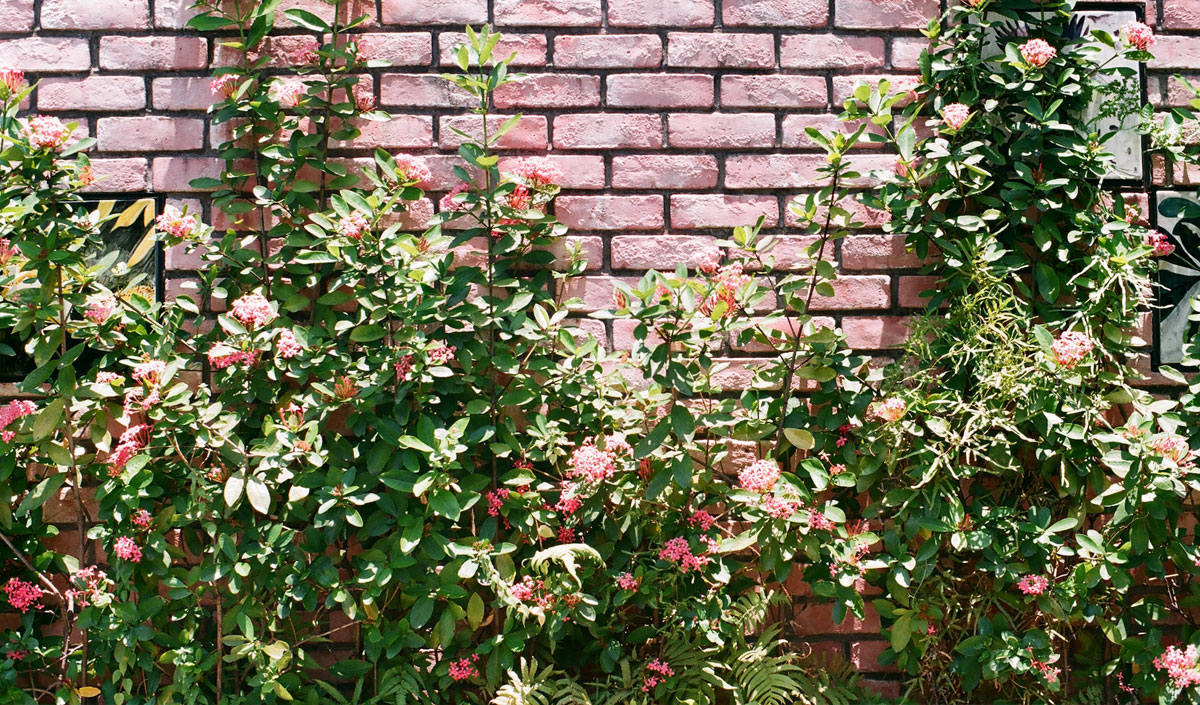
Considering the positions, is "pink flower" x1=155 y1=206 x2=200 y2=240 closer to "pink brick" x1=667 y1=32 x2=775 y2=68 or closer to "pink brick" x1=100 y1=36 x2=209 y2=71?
"pink brick" x1=100 y1=36 x2=209 y2=71

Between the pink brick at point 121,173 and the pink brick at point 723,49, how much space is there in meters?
1.53

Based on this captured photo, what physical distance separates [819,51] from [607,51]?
61cm

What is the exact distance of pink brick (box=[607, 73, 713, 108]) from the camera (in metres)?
2.42

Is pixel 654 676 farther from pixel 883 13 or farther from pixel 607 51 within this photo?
pixel 883 13

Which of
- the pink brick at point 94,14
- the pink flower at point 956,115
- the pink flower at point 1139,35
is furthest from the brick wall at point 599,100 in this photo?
the pink flower at point 1139,35

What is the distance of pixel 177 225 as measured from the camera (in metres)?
2.23

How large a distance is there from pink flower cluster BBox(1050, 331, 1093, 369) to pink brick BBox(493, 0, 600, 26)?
4.97 ft

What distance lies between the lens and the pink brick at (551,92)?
242 cm

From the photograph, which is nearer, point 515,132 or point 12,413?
point 12,413

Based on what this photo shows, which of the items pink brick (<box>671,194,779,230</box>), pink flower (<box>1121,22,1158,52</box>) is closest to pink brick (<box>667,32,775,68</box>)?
pink brick (<box>671,194,779,230</box>)

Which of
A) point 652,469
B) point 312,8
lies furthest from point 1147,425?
point 312,8

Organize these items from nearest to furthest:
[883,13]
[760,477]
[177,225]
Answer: [760,477]
[177,225]
[883,13]

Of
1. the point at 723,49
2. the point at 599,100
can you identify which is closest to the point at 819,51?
the point at 723,49

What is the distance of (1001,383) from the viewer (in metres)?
2.22
